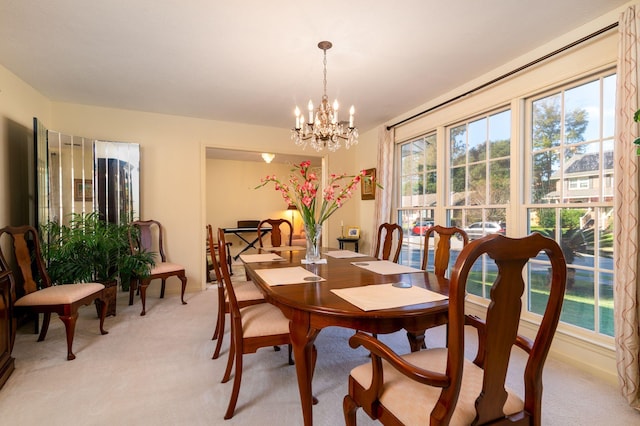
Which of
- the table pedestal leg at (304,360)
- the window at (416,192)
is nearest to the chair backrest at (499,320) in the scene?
the table pedestal leg at (304,360)

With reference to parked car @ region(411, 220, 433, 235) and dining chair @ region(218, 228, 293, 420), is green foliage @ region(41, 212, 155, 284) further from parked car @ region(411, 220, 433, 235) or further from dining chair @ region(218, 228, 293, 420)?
parked car @ region(411, 220, 433, 235)

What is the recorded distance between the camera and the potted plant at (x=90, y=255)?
2807 mm

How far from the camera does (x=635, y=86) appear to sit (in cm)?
175

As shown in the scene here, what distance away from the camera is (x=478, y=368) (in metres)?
1.17

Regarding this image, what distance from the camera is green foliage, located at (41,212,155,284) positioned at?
280 centimetres

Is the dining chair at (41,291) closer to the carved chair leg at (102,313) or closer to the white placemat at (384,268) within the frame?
the carved chair leg at (102,313)

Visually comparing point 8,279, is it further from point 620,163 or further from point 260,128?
point 620,163

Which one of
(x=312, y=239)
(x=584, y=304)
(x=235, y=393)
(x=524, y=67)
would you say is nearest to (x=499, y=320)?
(x=235, y=393)

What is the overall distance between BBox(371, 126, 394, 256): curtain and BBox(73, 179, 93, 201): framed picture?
358cm

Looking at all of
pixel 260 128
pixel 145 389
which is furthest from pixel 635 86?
Answer: pixel 260 128

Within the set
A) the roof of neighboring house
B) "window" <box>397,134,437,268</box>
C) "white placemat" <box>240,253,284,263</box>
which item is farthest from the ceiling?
"white placemat" <box>240,253,284,263</box>

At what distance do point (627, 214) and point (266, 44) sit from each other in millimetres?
2636

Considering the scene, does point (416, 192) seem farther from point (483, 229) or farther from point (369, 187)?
point (483, 229)

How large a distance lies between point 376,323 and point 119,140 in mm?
4037
